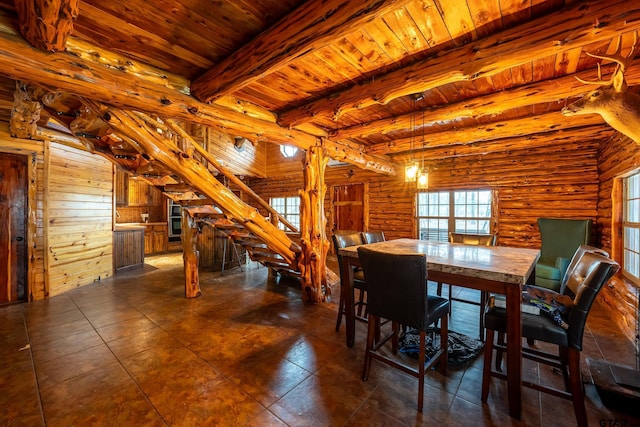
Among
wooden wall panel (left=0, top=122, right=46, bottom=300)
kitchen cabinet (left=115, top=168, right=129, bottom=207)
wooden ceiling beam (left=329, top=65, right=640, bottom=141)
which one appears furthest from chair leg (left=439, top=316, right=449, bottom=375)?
kitchen cabinet (left=115, top=168, right=129, bottom=207)

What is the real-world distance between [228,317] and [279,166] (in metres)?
5.81

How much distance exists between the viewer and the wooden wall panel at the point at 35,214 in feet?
12.5

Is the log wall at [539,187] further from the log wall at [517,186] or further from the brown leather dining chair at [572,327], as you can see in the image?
the brown leather dining chair at [572,327]

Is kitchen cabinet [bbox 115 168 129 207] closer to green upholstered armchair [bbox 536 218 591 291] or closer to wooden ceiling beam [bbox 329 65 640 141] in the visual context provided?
wooden ceiling beam [bbox 329 65 640 141]

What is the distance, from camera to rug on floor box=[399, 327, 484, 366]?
2318 millimetres

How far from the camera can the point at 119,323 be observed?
3.07m

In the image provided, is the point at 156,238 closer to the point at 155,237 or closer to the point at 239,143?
the point at 155,237

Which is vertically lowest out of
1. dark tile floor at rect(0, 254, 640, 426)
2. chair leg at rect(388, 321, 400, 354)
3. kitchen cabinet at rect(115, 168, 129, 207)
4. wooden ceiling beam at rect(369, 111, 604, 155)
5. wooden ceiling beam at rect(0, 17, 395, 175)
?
dark tile floor at rect(0, 254, 640, 426)

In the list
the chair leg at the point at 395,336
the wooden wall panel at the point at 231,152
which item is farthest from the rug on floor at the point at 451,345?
the wooden wall panel at the point at 231,152

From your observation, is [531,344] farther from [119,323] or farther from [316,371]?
[119,323]

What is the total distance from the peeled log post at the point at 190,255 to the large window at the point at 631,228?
555 centimetres

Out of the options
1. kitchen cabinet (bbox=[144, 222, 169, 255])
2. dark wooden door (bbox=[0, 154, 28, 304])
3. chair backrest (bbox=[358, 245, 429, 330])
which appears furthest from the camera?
kitchen cabinet (bbox=[144, 222, 169, 255])

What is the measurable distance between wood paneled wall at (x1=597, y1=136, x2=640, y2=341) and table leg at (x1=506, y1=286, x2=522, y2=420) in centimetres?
218

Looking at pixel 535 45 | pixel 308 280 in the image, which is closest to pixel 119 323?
pixel 308 280
